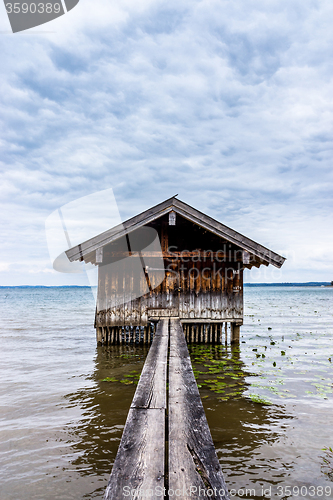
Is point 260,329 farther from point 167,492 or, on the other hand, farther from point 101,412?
point 167,492

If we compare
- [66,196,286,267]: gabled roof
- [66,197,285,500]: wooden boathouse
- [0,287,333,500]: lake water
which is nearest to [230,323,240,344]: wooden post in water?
[66,197,285,500]: wooden boathouse

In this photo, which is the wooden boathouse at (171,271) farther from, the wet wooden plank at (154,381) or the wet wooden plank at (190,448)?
the wet wooden plank at (190,448)

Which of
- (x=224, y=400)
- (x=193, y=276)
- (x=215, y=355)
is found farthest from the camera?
(x=193, y=276)

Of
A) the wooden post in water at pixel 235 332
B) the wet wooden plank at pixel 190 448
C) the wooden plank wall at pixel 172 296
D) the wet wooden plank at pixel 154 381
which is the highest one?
the wooden plank wall at pixel 172 296

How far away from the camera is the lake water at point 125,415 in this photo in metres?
4.03

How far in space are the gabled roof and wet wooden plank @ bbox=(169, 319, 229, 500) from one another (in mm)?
6529

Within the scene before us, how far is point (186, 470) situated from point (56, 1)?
8172mm

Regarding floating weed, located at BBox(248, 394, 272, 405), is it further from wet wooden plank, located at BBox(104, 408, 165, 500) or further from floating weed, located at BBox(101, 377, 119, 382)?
wet wooden plank, located at BBox(104, 408, 165, 500)

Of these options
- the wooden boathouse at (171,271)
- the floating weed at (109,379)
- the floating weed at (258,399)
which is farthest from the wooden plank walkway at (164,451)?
the wooden boathouse at (171,271)

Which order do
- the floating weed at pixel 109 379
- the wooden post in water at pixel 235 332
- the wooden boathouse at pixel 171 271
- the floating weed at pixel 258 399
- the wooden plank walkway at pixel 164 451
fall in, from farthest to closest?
→ the wooden post in water at pixel 235 332, the wooden boathouse at pixel 171 271, the floating weed at pixel 109 379, the floating weed at pixel 258 399, the wooden plank walkway at pixel 164 451

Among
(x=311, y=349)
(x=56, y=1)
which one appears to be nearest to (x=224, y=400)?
(x=311, y=349)

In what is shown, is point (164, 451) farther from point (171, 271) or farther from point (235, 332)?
point (235, 332)

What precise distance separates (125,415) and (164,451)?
10.7 ft

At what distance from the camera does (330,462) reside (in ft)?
14.4
